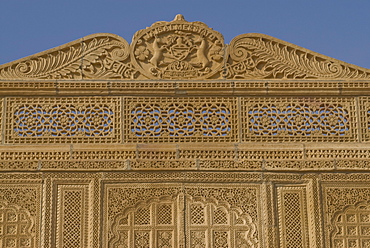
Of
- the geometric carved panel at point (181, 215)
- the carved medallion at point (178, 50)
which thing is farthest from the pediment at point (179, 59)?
the geometric carved panel at point (181, 215)

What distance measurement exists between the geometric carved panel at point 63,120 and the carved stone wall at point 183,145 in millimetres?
12

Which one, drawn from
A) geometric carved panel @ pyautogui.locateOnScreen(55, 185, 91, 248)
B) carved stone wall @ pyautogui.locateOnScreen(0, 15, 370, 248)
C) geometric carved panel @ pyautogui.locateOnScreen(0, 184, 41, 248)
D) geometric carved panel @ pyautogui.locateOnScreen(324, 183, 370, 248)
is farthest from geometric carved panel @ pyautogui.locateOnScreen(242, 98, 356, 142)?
geometric carved panel @ pyautogui.locateOnScreen(0, 184, 41, 248)

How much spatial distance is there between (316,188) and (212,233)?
107 centimetres

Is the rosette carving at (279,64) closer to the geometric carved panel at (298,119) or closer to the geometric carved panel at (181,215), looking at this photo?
the geometric carved panel at (298,119)

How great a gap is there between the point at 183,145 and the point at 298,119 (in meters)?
1.16

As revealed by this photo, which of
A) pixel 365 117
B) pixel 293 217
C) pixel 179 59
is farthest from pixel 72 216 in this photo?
pixel 365 117

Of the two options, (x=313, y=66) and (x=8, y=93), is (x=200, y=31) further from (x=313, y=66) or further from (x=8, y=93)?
(x=8, y=93)

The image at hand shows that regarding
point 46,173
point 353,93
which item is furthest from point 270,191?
point 46,173

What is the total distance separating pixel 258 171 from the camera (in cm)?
905

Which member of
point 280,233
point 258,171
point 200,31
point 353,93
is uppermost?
point 200,31

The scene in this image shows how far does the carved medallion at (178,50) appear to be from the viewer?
930cm

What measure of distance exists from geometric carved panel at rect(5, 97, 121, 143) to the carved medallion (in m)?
0.50

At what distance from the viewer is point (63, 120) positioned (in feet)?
30.1

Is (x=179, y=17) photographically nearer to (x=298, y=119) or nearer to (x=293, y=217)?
(x=298, y=119)
